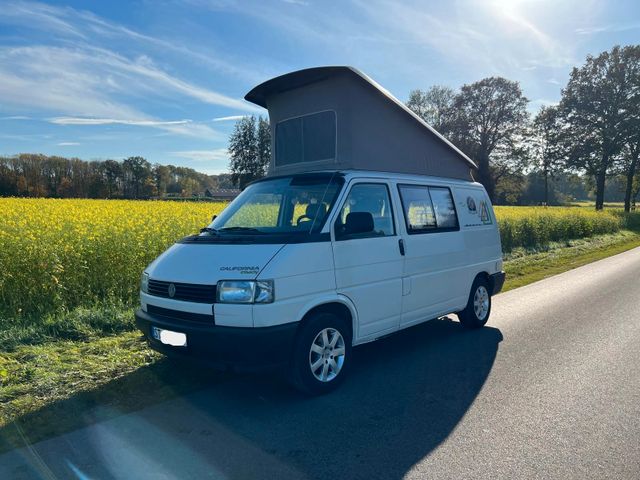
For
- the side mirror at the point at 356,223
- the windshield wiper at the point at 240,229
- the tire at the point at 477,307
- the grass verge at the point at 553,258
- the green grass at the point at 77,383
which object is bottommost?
the grass verge at the point at 553,258

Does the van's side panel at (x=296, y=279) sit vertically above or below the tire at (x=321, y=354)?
above

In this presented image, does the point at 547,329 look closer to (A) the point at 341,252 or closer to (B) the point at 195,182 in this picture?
(A) the point at 341,252

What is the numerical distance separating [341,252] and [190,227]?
6015mm

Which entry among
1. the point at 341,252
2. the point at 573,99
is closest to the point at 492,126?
the point at 573,99

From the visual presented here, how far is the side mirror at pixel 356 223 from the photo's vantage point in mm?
4262

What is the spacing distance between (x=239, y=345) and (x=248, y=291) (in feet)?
1.40

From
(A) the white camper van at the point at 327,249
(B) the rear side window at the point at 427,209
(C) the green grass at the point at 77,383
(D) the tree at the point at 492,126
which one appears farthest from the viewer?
(D) the tree at the point at 492,126

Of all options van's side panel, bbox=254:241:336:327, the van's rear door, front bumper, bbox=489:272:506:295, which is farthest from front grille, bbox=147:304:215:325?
front bumper, bbox=489:272:506:295

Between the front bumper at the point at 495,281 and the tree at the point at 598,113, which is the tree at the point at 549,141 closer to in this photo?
the tree at the point at 598,113

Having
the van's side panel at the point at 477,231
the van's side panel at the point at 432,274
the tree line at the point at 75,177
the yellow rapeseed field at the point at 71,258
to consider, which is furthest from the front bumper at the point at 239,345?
the tree line at the point at 75,177

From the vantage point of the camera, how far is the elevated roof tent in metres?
5.16

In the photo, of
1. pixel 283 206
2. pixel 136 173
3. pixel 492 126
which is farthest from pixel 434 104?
pixel 283 206

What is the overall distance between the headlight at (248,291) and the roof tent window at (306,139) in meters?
2.14

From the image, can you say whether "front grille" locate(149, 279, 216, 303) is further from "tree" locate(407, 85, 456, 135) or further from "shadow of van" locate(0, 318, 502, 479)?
"tree" locate(407, 85, 456, 135)
